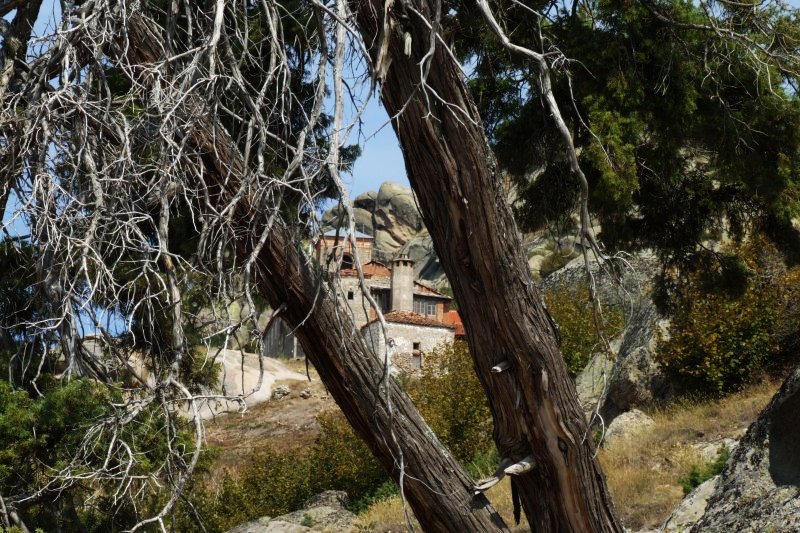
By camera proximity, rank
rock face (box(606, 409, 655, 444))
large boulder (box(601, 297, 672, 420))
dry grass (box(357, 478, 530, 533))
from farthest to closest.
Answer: large boulder (box(601, 297, 672, 420)) < rock face (box(606, 409, 655, 444)) < dry grass (box(357, 478, 530, 533))

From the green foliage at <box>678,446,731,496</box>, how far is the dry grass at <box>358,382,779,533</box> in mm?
131

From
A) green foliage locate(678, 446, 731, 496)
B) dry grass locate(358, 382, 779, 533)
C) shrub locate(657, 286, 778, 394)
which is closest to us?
green foliage locate(678, 446, 731, 496)

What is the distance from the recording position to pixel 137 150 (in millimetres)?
4578

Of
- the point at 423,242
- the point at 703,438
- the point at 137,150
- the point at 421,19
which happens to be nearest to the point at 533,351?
the point at 421,19

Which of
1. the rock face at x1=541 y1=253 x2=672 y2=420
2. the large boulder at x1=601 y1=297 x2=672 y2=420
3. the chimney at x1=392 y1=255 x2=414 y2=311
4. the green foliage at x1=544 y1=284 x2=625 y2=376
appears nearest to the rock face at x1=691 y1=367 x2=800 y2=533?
the rock face at x1=541 y1=253 x2=672 y2=420

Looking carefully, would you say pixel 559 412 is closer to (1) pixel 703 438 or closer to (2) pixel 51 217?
(2) pixel 51 217

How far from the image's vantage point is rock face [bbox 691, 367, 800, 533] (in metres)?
4.07

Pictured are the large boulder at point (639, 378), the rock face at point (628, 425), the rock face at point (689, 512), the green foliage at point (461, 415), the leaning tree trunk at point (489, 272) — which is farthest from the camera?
the large boulder at point (639, 378)

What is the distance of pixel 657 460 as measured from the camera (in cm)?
1149

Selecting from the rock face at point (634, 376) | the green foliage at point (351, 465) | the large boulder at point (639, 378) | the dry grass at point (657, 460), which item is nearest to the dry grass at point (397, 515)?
the dry grass at point (657, 460)

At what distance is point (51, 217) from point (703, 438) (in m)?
9.98

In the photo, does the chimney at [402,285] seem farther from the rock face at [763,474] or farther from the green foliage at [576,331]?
the rock face at [763,474]

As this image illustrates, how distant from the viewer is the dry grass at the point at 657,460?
9769 millimetres

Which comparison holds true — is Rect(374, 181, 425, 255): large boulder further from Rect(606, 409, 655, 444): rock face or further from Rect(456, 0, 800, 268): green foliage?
Rect(456, 0, 800, 268): green foliage
